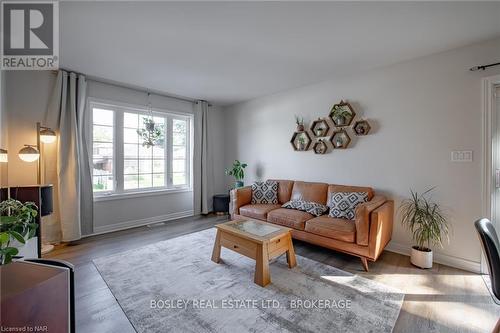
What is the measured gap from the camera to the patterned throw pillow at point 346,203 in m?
2.88

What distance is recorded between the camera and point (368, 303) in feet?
6.24

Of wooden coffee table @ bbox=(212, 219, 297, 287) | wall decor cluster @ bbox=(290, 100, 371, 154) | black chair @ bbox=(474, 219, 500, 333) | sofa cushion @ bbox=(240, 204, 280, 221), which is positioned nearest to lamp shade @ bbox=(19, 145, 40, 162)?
wooden coffee table @ bbox=(212, 219, 297, 287)

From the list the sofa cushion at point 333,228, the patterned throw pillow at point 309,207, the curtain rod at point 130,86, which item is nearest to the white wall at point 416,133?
the patterned throw pillow at point 309,207

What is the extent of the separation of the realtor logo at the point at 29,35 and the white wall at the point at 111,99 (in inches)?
10.3

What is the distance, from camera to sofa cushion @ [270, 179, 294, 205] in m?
3.95

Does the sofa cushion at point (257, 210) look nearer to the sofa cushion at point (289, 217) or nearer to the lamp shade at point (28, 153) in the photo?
the sofa cushion at point (289, 217)

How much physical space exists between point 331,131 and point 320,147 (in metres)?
0.31

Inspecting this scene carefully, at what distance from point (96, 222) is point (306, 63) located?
4.07 meters

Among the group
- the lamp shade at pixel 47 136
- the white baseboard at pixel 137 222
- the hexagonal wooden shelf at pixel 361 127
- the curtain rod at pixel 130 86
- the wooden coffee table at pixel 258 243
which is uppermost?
the curtain rod at pixel 130 86

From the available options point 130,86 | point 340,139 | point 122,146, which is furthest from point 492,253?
Result: point 130,86

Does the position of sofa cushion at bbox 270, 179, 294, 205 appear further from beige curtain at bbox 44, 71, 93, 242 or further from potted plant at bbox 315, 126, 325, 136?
beige curtain at bbox 44, 71, 93, 242

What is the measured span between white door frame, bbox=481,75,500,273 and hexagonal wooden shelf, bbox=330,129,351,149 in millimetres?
1434

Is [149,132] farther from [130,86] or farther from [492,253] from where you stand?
[492,253]

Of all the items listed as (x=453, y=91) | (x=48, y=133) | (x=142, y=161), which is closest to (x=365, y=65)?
(x=453, y=91)
